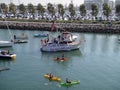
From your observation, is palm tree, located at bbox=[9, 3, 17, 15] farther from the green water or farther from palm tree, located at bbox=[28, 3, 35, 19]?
the green water

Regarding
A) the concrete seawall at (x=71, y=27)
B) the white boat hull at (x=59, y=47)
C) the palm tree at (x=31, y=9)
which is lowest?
the white boat hull at (x=59, y=47)

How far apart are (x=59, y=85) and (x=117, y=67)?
40.1 feet

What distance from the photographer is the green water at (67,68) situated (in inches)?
1425

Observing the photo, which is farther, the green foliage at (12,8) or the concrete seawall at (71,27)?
the green foliage at (12,8)

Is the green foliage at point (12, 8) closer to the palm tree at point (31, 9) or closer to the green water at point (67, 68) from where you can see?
the palm tree at point (31, 9)

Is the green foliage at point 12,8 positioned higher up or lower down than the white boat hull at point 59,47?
higher up

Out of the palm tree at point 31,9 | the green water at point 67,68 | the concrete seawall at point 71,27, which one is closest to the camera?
the green water at point 67,68

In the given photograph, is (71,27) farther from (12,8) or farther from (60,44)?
(12,8)

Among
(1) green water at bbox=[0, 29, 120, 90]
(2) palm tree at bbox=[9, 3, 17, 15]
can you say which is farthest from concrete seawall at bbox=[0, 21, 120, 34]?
(1) green water at bbox=[0, 29, 120, 90]

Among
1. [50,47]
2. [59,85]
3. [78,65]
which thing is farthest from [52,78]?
[50,47]

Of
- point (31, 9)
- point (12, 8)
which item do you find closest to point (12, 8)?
point (12, 8)

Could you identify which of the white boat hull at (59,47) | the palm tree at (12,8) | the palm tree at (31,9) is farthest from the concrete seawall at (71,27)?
the white boat hull at (59,47)

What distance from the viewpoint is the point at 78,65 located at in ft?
150

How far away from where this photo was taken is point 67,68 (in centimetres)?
4412
